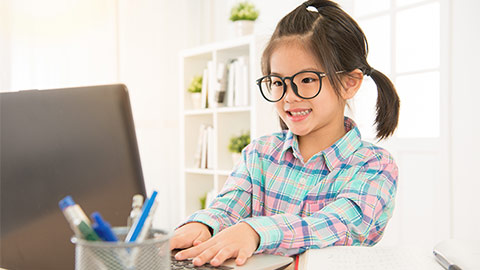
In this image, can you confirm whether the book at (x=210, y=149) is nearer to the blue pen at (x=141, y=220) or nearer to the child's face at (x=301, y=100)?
the child's face at (x=301, y=100)

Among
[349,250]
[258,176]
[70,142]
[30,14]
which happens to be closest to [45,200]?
[70,142]

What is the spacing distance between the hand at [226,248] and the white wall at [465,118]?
1921 mm

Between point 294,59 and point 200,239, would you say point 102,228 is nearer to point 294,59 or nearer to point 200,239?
point 200,239

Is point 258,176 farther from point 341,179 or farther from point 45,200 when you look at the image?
point 45,200

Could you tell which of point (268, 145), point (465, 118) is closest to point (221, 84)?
point (465, 118)

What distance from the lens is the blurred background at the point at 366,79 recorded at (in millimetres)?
2330

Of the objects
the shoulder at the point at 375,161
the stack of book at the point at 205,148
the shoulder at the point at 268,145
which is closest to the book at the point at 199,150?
the stack of book at the point at 205,148

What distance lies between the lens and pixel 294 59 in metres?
1.12

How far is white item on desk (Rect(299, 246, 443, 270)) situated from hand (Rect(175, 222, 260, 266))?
0.29ft

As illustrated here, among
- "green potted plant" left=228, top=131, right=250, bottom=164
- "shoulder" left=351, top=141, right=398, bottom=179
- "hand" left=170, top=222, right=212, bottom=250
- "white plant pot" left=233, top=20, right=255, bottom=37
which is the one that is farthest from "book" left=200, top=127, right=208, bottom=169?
"hand" left=170, top=222, right=212, bottom=250

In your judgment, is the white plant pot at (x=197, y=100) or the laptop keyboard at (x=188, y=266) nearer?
the laptop keyboard at (x=188, y=266)

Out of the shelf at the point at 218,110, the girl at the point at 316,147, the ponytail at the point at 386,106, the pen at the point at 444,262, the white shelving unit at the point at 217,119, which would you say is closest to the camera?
the pen at the point at 444,262

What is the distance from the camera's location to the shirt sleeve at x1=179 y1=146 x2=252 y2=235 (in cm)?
100

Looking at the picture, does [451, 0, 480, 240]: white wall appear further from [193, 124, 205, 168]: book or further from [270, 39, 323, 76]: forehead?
[193, 124, 205, 168]: book
